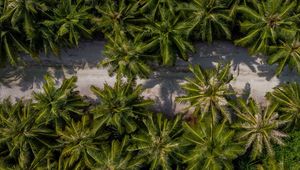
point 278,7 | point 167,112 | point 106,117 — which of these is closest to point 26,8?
point 106,117

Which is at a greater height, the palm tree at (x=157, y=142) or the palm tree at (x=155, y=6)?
the palm tree at (x=155, y=6)

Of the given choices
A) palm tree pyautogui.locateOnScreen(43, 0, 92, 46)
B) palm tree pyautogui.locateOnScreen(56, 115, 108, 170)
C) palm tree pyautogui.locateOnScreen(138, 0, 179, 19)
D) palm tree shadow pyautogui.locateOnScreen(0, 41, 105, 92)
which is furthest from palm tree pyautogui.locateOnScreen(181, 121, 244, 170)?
palm tree shadow pyautogui.locateOnScreen(0, 41, 105, 92)

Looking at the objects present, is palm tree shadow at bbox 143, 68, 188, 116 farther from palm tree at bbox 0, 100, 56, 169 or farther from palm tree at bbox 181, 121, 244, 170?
palm tree at bbox 0, 100, 56, 169

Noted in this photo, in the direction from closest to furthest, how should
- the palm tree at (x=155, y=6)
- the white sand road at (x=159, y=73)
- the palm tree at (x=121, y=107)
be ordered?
the palm tree at (x=121, y=107), the palm tree at (x=155, y=6), the white sand road at (x=159, y=73)

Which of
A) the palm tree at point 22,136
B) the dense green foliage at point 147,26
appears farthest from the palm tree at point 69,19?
the palm tree at point 22,136

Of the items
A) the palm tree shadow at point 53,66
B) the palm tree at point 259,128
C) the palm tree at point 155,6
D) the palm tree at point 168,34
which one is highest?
the palm tree at point 155,6

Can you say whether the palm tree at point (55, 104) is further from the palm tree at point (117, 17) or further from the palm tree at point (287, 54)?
the palm tree at point (287, 54)
